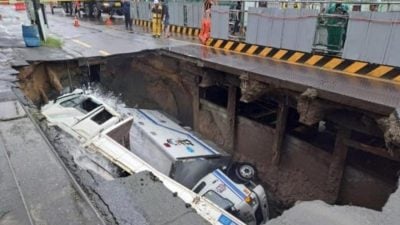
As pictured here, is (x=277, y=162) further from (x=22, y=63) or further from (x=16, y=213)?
(x=22, y=63)

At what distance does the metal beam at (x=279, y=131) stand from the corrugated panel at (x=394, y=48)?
250cm

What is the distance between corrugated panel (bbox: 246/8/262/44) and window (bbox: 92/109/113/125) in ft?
17.2

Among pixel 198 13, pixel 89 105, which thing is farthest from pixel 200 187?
pixel 198 13

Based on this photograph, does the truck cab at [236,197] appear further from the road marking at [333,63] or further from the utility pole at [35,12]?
the utility pole at [35,12]

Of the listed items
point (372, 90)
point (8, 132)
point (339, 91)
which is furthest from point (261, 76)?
point (8, 132)

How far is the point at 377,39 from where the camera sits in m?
7.13

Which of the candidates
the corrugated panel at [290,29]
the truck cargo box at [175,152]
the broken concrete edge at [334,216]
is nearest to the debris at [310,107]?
the truck cargo box at [175,152]

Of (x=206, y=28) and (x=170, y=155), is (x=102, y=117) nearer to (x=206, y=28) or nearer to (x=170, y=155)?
(x=170, y=155)

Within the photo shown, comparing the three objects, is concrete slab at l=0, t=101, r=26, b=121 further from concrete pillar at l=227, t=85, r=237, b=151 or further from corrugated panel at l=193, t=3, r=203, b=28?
corrugated panel at l=193, t=3, r=203, b=28

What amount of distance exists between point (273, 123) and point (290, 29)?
9.10 feet

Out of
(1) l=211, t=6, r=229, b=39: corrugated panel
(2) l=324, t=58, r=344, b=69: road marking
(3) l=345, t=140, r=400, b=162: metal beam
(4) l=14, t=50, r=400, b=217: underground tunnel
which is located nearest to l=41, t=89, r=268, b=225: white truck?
(4) l=14, t=50, r=400, b=217: underground tunnel

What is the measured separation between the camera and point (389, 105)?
512 centimetres

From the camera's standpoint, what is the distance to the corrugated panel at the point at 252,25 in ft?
32.1

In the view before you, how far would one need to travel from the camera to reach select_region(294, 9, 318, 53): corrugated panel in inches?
328
